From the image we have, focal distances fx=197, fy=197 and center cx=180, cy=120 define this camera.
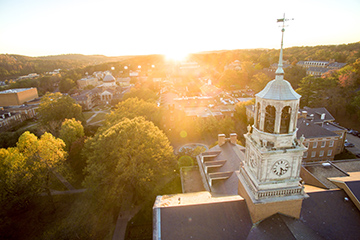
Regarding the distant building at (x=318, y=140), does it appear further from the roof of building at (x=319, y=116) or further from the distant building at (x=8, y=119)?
the distant building at (x=8, y=119)

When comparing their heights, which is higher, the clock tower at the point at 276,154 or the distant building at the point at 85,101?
the clock tower at the point at 276,154

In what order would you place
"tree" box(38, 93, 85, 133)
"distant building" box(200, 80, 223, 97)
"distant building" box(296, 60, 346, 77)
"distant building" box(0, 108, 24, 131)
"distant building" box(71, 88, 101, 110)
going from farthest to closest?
"distant building" box(296, 60, 346, 77)
"distant building" box(71, 88, 101, 110)
"distant building" box(200, 80, 223, 97)
"distant building" box(0, 108, 24, 131)
"tree" box(38, 93, 85, 133)

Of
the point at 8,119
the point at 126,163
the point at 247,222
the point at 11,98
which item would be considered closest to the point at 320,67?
the point at 126,163

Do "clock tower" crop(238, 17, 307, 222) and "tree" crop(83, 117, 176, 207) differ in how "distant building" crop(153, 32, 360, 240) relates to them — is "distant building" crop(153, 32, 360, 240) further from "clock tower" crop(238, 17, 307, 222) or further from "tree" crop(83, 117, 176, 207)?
"tree" crop(83, 117, 176, 207)

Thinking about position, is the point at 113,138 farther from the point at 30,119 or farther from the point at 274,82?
the point at 30,119

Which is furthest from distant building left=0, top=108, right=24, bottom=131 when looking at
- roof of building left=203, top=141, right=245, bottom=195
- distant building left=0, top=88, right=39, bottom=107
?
roof of building left=203, top=141, right=245, bottom=195

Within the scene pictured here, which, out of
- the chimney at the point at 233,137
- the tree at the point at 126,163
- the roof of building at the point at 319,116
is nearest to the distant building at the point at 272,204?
the tree at the point at 126,163
